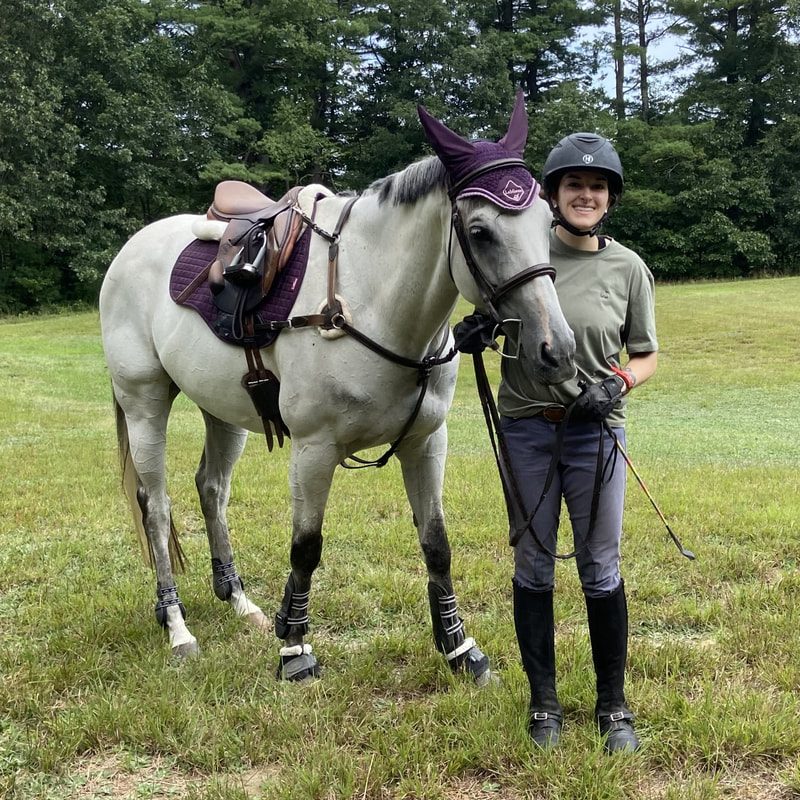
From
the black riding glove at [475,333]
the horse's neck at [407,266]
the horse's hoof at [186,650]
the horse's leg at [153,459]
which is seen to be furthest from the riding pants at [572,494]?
the horse's leg at [153,459]

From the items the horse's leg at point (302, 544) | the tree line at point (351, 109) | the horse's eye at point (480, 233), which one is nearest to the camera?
the horse's eye at point (480, 233)

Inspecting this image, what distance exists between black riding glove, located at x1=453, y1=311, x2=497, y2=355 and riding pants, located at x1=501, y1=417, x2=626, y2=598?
1.26 ft

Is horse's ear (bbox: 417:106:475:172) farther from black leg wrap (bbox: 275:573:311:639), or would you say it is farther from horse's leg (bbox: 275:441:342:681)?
black leg wrap (bbox: 275:573:311:639)

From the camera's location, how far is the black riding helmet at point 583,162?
230 cm

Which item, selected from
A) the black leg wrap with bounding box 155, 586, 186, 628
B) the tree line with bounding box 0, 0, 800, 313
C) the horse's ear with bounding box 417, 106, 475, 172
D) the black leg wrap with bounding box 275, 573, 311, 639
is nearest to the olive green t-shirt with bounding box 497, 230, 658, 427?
the horse's ear with bounding box 417, 106, 475, 172

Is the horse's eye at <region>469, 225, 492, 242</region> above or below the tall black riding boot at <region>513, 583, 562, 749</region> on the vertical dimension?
Result: above

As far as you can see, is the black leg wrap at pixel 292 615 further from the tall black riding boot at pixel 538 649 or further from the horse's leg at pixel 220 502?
the tall black riding boot at pixel 538 649

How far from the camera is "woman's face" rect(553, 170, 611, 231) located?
7.79 feet

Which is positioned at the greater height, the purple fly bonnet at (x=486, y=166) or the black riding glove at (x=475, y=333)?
the purple fly bonnet at (x=486, y=166)

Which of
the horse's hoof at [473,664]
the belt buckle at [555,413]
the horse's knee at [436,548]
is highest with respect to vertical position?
the belt buckle at [555,413]

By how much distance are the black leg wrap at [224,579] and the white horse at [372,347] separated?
0.03 m

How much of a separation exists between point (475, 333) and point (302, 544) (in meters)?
1.31

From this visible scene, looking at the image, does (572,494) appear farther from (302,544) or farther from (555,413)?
(302,544)

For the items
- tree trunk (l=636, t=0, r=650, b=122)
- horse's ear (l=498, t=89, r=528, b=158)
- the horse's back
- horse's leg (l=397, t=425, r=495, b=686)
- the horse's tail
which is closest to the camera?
horse's ear (l=498, t=89, r=528, b=158)
